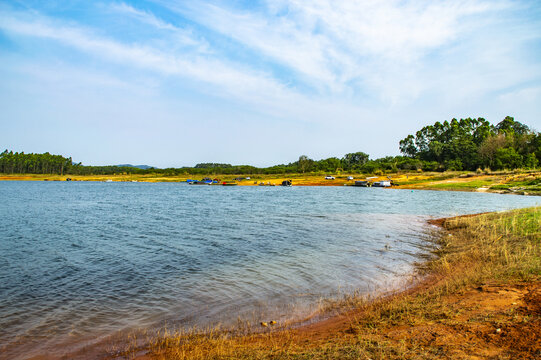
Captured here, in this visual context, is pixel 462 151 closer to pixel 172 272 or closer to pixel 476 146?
pixel 476 146

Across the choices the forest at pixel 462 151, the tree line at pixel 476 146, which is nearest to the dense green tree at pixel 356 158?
the forest at pixel 462 151

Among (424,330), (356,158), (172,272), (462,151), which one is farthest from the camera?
(356,158)

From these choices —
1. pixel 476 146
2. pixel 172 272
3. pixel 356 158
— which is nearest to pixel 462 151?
pixel 476 146

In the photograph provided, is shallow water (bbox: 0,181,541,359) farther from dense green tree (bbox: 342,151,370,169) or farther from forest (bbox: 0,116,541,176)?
dense green tree (bbox: 342,151,370,169)

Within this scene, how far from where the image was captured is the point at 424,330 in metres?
7.37

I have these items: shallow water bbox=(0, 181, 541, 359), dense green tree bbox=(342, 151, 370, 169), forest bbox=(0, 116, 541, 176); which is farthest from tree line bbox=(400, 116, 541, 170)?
shallow water bbox=(0, 181, 541, 359)

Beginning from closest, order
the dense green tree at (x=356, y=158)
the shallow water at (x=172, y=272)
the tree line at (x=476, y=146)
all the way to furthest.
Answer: the shallow water at (x=172, y=272) < the tree line at (x=476, y=146) < the dense green tree at (x=356, y=158)

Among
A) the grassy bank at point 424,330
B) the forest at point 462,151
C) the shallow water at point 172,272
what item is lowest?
the shallow water at point 172,272

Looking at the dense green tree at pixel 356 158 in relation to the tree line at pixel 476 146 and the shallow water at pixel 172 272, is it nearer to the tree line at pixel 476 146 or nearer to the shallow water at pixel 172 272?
the tree line at pixel 476 146

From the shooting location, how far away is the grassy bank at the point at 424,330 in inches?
251

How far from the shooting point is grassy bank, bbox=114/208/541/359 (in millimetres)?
6367

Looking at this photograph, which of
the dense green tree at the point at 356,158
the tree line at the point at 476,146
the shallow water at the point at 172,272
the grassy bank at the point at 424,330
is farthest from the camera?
the dense green tree at the point at 356,158

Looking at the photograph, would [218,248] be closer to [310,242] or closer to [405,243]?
[310,242]

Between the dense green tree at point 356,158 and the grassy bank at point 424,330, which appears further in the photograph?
the dense green tree at point 356,158
